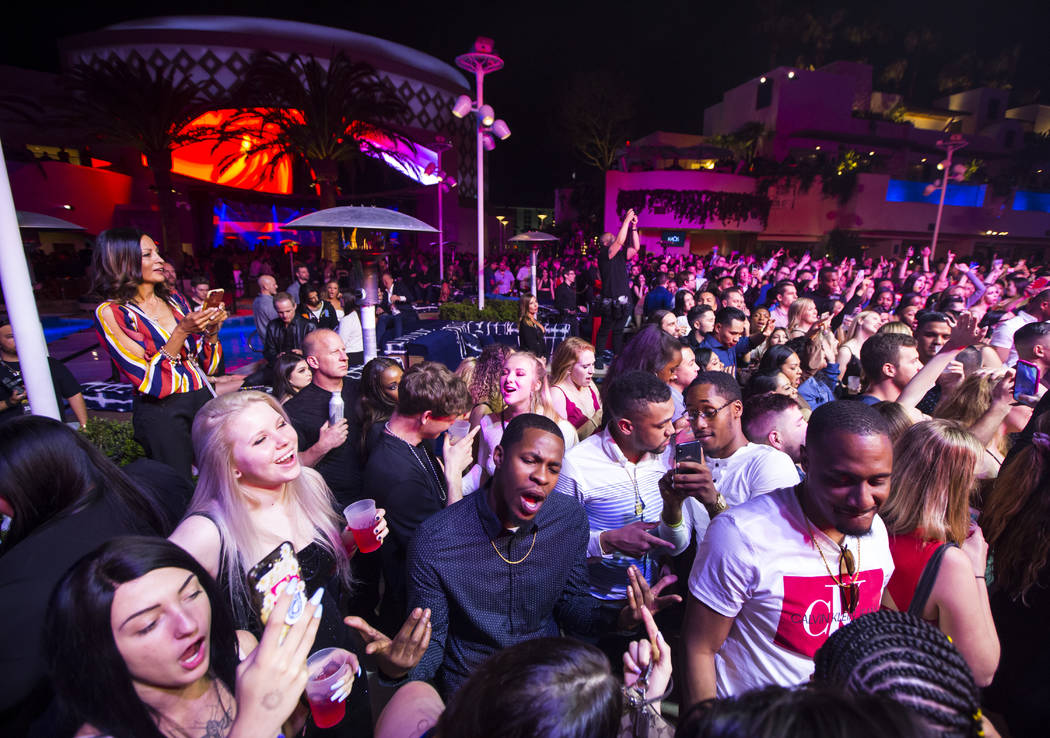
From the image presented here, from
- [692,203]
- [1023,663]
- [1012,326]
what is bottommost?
[1023,663]

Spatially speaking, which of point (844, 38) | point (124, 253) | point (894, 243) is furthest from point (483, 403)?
point (844, 38)

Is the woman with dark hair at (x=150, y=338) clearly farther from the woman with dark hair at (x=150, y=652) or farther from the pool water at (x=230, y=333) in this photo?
the pool water at (x=230, y=333)

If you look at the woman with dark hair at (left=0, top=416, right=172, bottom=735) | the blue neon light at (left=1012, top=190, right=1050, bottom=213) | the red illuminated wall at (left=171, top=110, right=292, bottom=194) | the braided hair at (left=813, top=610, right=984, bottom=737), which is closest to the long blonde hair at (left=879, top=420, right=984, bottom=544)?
the braided hair at (left=813, top=610, right=984, bottom=737)

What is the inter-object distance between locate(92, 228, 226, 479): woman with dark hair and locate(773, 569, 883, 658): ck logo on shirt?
10.5 feet

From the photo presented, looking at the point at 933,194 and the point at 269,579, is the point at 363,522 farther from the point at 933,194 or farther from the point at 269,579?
the point at 933,194

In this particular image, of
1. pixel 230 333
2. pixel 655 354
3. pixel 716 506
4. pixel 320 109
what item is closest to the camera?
pixel 716 506

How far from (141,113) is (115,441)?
1791 cm

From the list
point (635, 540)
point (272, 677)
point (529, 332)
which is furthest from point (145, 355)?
point (529, 332)

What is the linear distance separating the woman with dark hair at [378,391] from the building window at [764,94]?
131 ft

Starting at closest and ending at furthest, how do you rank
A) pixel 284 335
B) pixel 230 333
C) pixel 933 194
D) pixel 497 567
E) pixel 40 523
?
1. pixel 40 523
2. pixel 497 567
3. pixel 284 335
4. pixel 230 333
5. pixel 933 194

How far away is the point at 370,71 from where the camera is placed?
18.1 m

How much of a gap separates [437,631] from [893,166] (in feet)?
142

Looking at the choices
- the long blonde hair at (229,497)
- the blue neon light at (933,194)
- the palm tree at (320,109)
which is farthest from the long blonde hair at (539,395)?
the blue neon light at (933,194)

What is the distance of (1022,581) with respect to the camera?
2084mm
